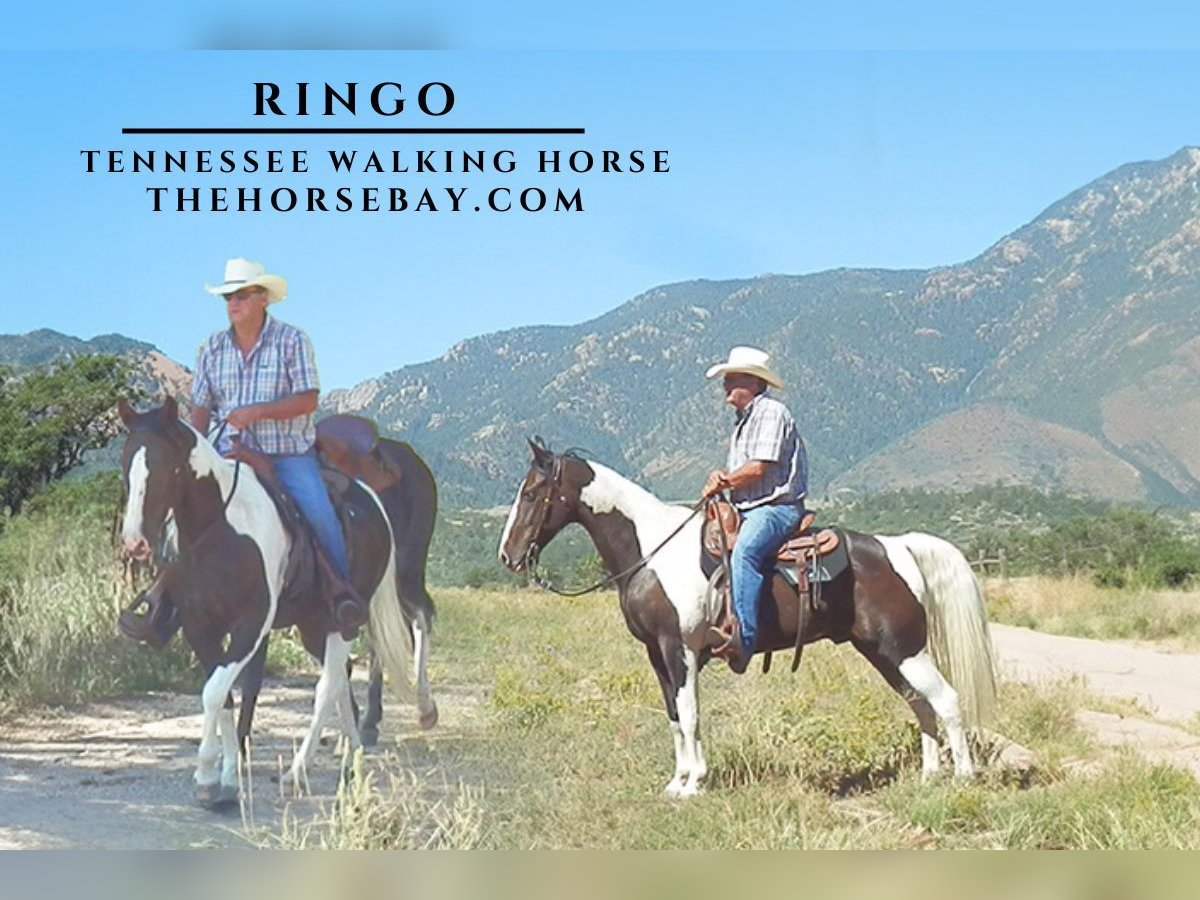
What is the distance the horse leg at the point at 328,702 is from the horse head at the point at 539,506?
2.91 ft

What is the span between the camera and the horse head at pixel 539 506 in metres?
6.02

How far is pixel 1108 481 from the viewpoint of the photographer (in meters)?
7.55

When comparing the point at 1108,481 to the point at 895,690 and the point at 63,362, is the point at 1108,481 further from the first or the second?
the point at 63,362

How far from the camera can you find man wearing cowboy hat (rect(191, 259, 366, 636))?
615 centimetres

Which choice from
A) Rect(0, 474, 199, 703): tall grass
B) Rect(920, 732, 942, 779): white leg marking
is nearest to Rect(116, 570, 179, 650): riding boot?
Rect(0, 474, 199, 703): tall grass

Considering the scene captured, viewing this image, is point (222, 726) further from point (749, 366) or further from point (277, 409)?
point (749, 366)

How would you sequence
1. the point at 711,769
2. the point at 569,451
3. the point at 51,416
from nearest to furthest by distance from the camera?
the point at 711,769, the point at 569,451, the point at 51,416

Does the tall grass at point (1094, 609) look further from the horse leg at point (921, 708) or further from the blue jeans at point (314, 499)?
the blue jeans at point (314, 499)

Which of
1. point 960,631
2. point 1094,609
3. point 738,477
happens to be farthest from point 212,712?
point 1094,609

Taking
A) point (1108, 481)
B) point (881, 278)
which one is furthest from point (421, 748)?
point (1108, 481)

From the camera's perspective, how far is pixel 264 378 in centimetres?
632

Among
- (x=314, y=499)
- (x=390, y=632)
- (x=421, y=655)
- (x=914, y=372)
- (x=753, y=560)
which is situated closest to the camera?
(x=753, y=560)

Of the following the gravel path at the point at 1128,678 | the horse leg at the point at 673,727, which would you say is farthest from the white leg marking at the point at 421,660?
the gravel path at the point at 1128,678

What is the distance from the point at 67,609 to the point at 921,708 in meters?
4.09
